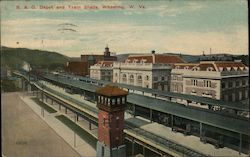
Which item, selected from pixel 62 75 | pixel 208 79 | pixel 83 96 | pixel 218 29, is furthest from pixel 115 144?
pixel 218 29

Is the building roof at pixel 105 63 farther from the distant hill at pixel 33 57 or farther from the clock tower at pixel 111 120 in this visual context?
the distant hill at pixel 33 57

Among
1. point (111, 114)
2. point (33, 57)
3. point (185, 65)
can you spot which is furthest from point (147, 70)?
point (33, 57)

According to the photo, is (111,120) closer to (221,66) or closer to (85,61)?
(85,61)

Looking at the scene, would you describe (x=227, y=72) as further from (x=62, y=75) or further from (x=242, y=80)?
(x=62, y=75)

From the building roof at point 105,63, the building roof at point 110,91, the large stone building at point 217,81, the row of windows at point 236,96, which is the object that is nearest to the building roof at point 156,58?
the large stone building at point 217,81

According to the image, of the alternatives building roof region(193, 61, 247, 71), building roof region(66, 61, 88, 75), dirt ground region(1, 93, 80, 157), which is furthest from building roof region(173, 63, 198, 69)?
dirt ground region(1, 93, 80, 157)

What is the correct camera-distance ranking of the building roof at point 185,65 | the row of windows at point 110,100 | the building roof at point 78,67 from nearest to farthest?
1. the row of windows at point 110,100
2. the building roof at point 185,65
3. the building roof at point 78,67
